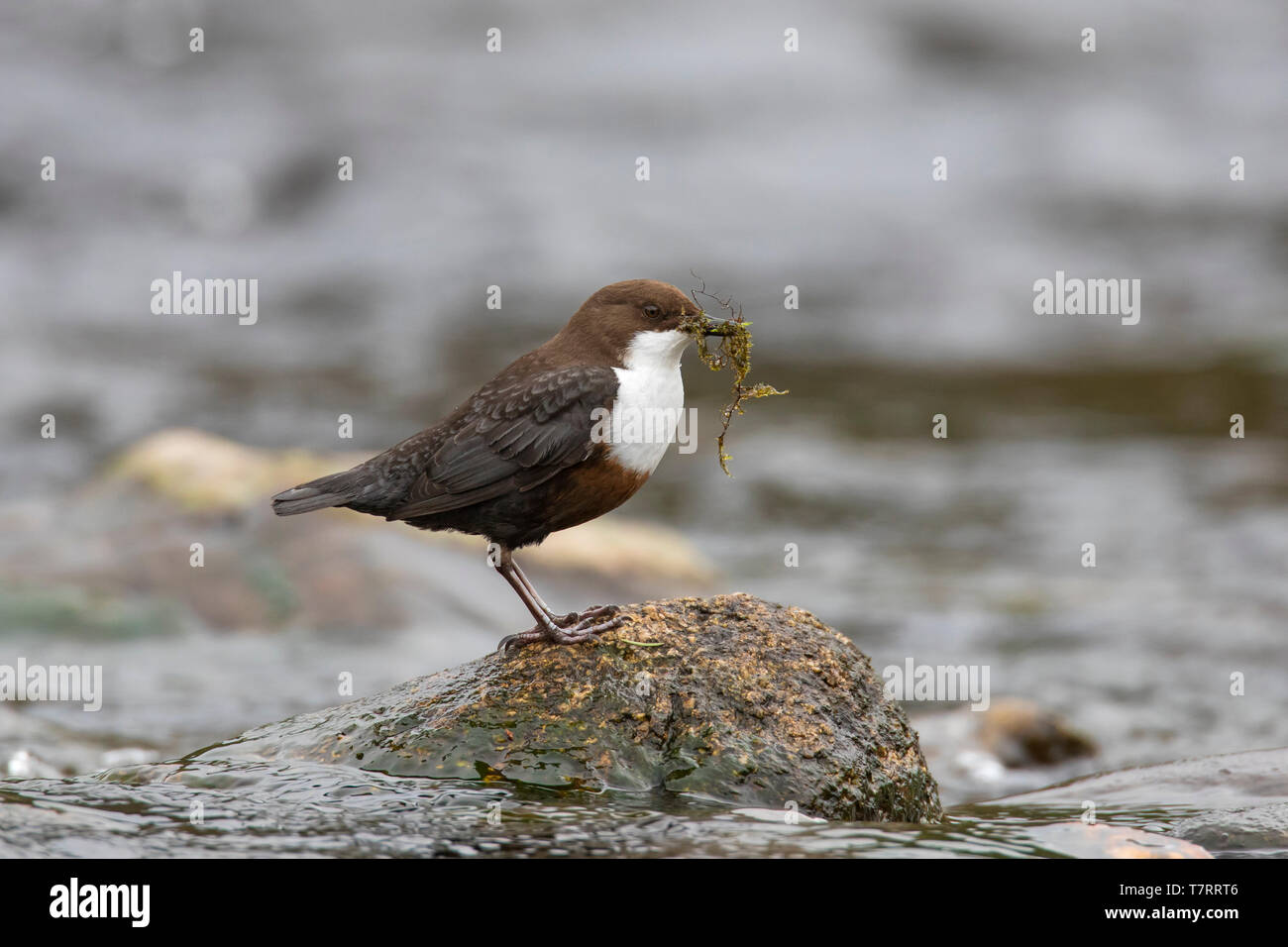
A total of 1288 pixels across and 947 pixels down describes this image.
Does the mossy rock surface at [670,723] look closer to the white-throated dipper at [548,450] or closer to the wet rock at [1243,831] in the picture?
the white-throated dipper at [548,450]

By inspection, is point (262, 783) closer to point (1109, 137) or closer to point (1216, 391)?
point (1216, 391)

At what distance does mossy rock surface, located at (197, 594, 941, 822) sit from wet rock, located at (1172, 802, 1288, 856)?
32.2 inches

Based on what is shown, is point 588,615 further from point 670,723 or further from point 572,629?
point 670,723

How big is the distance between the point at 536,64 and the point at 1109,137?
8.44m

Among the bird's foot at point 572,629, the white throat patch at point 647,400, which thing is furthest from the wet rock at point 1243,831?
the white throat patch at point 647,400

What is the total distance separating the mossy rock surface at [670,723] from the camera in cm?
398

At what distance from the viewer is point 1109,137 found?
19078mm

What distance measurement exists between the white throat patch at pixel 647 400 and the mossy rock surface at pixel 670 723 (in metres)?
0.55

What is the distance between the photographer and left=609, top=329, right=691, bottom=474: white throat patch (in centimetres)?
427

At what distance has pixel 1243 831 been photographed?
417 centimetres

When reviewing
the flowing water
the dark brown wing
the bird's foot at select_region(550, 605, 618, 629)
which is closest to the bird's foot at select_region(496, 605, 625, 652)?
the bird's foot at select_region(550, 605, 618, 629)

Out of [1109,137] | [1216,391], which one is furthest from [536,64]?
[1216,391]

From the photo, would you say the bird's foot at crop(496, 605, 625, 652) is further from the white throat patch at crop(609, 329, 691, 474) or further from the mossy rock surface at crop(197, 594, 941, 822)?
the white throat patch at crop(609, 329, 691, 474)
